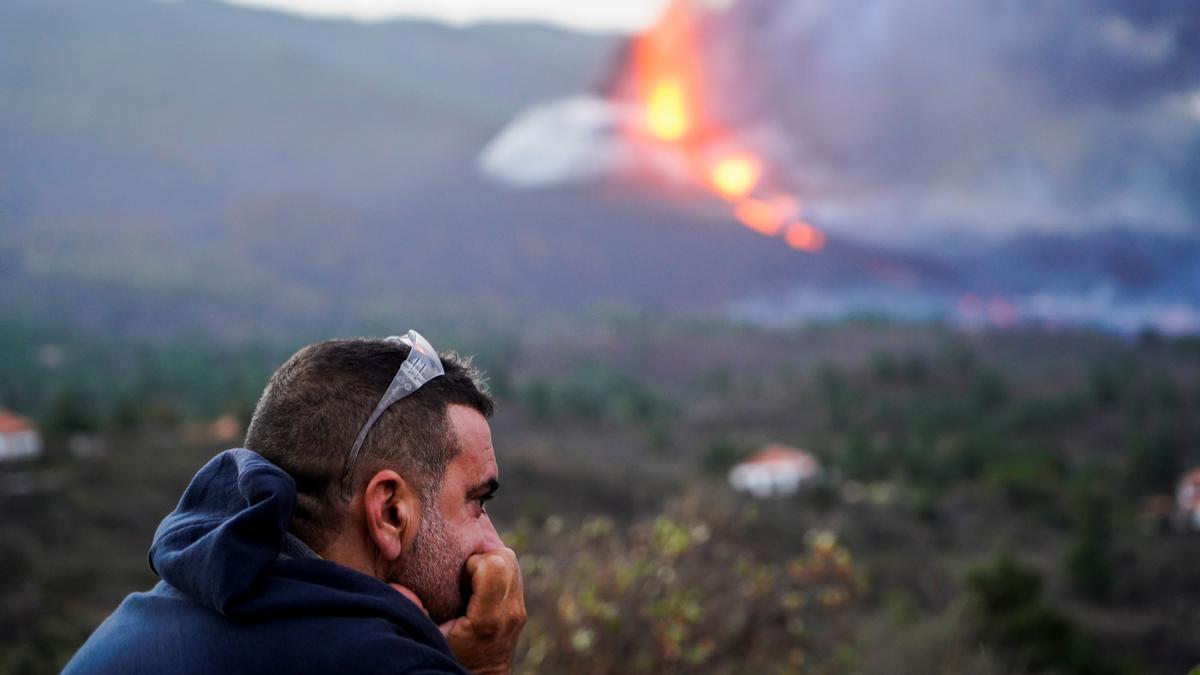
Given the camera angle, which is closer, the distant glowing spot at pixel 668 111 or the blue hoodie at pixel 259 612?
the blue hoodie at pixel 259 612

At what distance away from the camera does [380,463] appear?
1853 mm

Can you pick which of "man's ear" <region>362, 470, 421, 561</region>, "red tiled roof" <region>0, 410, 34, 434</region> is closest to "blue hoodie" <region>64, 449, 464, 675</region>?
"man's ear" <region>362, 470, 421, 561</region>

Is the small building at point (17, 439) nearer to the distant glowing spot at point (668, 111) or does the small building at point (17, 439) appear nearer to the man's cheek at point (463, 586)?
the man's cheek at point (463, 586)

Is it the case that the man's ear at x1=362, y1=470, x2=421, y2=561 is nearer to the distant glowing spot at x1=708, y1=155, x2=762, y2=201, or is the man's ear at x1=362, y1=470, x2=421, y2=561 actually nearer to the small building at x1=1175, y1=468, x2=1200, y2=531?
the small building at x1=1175, y1=468, x2=1200, y2=531

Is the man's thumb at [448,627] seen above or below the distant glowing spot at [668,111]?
above

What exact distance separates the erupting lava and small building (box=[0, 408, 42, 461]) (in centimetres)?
4866

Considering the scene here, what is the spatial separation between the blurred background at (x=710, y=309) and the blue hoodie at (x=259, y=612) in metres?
3.36

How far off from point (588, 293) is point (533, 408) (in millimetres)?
54807

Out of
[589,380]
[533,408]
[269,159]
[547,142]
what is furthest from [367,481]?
[269,159]

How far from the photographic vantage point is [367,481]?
1.85m

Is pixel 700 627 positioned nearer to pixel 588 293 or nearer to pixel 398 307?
pixel 398 307

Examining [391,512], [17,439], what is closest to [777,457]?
[17,439]

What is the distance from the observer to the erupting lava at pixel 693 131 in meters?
75.7

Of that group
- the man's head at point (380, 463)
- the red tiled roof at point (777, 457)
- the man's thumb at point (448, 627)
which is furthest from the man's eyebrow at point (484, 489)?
the red tiled roof at point (777, 457)
